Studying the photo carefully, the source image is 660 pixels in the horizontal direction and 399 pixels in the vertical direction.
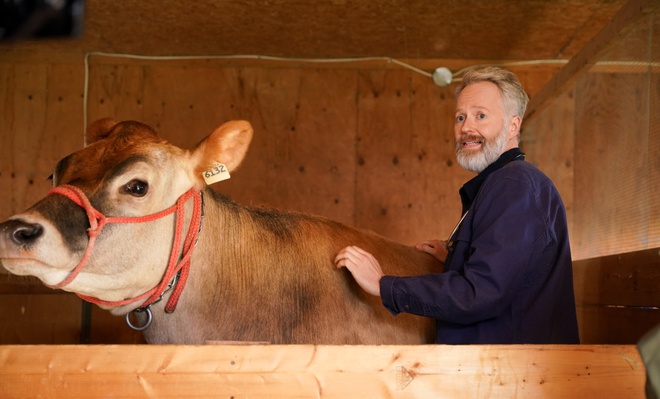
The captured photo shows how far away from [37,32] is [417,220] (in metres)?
4.52

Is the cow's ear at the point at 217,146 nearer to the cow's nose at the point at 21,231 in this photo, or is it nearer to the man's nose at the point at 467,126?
the cow's nose at the point at 21,231

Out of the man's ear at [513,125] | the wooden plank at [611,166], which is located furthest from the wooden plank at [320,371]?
the wooden plank at [611,166]

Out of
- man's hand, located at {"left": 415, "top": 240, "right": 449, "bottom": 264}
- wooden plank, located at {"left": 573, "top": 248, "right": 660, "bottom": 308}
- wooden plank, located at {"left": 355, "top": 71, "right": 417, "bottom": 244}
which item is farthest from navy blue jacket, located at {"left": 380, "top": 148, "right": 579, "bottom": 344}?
wooden plank, located at {"left": 355, "top": 71, "right": 417, "bottom": 244}

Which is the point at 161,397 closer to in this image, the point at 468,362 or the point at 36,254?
the point at 36,254

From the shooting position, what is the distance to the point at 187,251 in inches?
111

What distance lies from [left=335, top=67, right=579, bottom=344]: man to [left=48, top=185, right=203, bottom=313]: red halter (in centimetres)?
59

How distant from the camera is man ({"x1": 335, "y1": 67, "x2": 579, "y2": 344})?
8.27ft

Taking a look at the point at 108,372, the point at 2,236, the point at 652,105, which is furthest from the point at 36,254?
the point at 652,105

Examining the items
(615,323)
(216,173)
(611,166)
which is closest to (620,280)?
(615,323)

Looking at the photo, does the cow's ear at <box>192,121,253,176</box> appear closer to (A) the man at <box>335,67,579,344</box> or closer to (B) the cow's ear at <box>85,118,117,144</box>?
(B) the cow's ear at <box>85,118,117,144</box>

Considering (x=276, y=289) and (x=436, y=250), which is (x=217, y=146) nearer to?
(x=276, y=289)

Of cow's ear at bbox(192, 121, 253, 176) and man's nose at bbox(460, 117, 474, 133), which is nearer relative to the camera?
cow's ear at bbox(192, 121, 253, 176)

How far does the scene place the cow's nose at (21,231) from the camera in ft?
7.52

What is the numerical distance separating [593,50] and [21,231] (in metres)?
3.06
